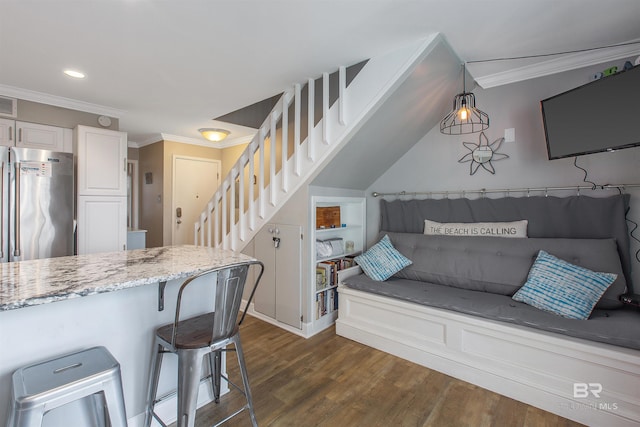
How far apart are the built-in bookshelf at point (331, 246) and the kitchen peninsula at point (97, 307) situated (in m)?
1.23

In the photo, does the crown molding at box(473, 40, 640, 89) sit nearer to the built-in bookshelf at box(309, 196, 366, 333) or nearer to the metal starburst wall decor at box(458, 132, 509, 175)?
the metal starburst wall decor at box(458, 132, 509, 175)

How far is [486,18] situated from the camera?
1835 millimetres

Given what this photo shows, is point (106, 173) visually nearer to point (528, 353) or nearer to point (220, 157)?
point (220, 157)

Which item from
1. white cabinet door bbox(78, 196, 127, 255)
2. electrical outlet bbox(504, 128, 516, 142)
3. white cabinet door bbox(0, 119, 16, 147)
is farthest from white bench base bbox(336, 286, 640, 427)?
white cabinet door bbox(0, 119, 16, 147)

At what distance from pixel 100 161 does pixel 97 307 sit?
255cm

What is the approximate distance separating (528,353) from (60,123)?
4.76m

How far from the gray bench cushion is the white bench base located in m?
0.05

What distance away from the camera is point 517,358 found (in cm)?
195

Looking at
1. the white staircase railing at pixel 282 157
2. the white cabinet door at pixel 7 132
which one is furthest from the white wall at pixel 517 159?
the white cabinet door at pixel 7 132

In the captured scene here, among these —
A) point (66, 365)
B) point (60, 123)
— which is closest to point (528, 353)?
point (66, 365)

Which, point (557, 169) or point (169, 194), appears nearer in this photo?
point (557, 169)

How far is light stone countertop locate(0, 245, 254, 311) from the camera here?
1.04m

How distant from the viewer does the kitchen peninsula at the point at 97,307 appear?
1.13 meters

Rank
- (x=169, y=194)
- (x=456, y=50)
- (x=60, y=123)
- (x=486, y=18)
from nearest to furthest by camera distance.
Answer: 1. (x=486, y=18)
2. (x=456, y=50)
3. (x=60, y=123)
4. (x=169, y=194)
